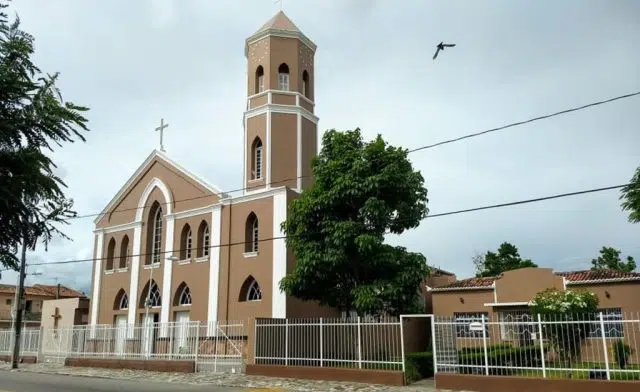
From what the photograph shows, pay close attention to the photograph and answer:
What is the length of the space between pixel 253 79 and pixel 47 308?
18754 millimetres

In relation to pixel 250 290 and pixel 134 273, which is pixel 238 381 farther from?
pixel 134 273

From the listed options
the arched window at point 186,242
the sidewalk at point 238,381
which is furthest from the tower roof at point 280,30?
the sidewalk at point 238,381

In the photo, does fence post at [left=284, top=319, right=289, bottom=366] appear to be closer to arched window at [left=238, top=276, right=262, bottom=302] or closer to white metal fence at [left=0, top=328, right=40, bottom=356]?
arched window at [left=238, top=276, right=262, bottom=302]

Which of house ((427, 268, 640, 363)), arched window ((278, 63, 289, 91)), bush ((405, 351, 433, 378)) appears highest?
arched window ((278, 63, 289, 91))

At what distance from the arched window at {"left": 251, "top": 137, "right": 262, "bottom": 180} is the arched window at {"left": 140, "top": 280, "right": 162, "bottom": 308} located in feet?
25.3

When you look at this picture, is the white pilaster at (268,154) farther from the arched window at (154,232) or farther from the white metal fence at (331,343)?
the white metal fence at (331,343)

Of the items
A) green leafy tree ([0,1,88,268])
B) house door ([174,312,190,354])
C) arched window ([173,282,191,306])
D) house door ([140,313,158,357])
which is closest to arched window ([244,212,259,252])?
arched window ([173,282,191,306])

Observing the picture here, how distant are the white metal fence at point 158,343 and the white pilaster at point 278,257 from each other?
2188mm

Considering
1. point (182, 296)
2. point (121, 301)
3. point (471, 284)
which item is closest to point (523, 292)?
point (471, 284)

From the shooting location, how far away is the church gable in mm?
28047

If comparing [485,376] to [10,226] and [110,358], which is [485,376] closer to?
[10,226]

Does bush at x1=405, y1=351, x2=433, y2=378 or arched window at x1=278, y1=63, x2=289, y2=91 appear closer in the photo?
bush at x1=405, y1=351, x2=433, y2=378

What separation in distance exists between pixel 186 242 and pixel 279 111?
310 inches

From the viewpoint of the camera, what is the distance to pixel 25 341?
28.7m
